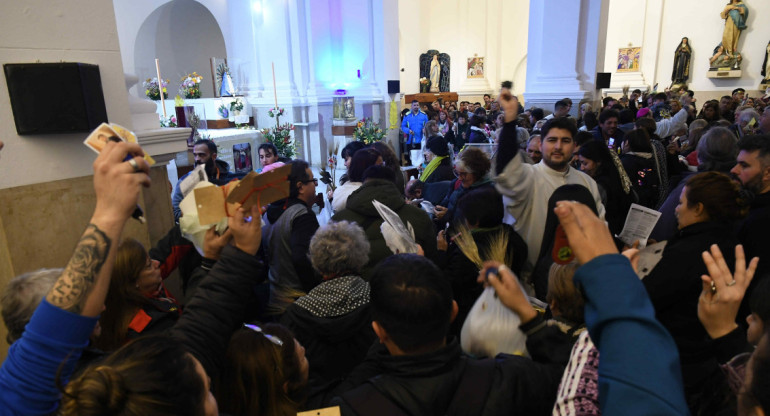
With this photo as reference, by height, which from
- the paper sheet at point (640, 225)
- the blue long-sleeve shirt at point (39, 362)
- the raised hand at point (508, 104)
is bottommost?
the paper sheet at point (640, 225)

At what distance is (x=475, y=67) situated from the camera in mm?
23328

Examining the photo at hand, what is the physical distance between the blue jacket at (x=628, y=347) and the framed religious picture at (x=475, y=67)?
2404 centimetres

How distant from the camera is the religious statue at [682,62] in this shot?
17.9 meters

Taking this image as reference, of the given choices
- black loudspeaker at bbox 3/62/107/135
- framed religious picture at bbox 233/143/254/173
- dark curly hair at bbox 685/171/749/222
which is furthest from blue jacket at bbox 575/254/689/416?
framed religious picture at bbox 233/143/254/173

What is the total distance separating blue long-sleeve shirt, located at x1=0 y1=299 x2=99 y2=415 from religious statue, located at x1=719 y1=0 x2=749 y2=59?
22323 millimetres

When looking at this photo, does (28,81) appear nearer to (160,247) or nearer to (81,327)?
(160,247)

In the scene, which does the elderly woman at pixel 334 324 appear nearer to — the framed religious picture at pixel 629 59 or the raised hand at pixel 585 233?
the raised hand at pixel 585 233

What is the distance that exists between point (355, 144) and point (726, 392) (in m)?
4.11

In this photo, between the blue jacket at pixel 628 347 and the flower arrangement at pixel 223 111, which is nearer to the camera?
the blue jacket at pixel 628 347

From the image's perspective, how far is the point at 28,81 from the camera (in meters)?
1.96

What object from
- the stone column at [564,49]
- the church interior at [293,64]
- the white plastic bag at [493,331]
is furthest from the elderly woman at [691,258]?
the stone column at [564,49]

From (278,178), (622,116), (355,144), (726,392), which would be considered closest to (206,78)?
(355,144)

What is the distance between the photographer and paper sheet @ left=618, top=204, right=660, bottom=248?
95.6 inches

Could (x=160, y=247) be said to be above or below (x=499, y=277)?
below
